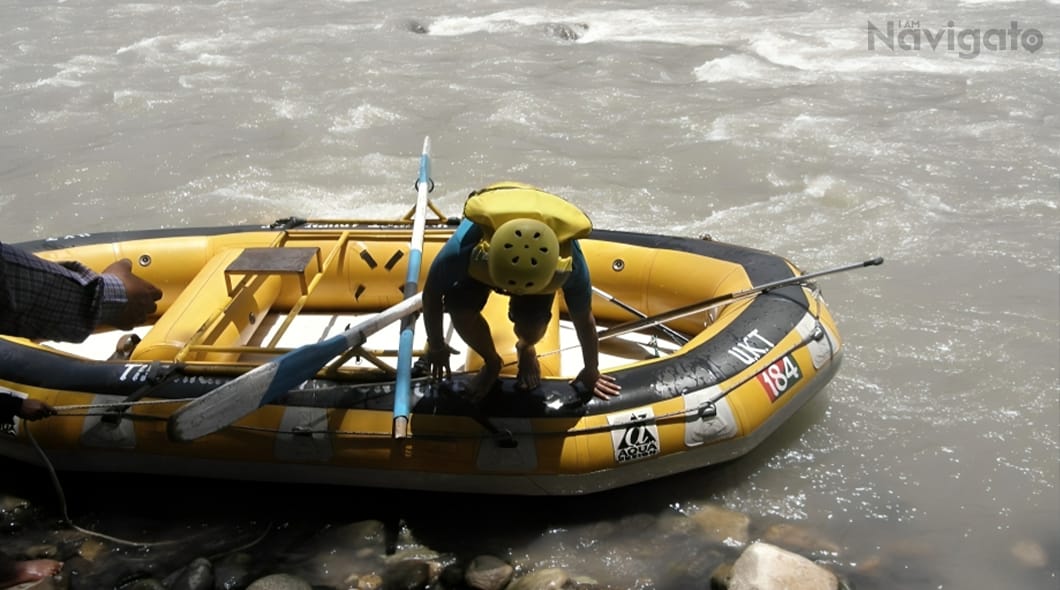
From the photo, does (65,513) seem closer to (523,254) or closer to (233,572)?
(233,572)

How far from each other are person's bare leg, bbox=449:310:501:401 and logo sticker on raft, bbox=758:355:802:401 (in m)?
1.13

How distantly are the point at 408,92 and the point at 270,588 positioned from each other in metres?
7.14

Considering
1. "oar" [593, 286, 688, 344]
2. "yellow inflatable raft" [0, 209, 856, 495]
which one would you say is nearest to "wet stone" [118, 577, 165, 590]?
"yellow inflatable raft" [0, 209, 856, 495]

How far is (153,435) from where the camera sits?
3.63 m

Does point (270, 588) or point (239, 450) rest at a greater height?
point (239, 450)

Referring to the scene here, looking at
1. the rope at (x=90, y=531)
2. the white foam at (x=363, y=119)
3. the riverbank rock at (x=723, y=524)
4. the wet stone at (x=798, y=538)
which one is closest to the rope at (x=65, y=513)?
the rope at (x=90, y=531)

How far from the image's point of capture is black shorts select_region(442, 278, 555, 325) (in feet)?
10.7

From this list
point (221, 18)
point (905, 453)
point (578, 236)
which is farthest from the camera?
point (221, 18)

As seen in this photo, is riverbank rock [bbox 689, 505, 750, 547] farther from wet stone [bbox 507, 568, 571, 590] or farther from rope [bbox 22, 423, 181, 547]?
rope [bbox 22, 423, 181, 547]

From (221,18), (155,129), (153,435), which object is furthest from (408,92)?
(153,435)

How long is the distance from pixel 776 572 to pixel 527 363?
3.89 feet

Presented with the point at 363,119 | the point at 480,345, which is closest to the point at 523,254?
the point at 480,345

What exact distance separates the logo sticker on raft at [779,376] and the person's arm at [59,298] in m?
2.46

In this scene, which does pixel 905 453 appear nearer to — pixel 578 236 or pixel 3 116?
pixel 578 236
